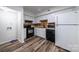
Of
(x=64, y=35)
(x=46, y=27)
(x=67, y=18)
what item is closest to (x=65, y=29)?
(x=64, y=35)

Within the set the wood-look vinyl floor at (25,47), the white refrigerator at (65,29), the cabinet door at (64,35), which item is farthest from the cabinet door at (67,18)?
the wood-look vinyl floor at (25,47)

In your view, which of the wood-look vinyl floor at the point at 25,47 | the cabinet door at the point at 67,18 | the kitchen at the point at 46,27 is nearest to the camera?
the wood-look vinyl floor at the point at 25,47

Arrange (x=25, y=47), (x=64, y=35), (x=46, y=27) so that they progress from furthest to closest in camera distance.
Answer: (x=64, y=35)
(x=46, y=27)
(x=25, y=47)

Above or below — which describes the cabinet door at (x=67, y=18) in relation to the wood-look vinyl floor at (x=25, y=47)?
above

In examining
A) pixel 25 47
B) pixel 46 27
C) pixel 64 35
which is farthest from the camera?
pixel 64 35

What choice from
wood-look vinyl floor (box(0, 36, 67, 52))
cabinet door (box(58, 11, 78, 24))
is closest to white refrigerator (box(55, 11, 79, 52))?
cabinet door (box(58, 11, 78, 24))

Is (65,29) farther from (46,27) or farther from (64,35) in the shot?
(46,27)

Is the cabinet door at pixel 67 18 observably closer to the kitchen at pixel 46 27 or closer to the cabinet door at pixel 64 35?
the kitchen at pixel 46 27

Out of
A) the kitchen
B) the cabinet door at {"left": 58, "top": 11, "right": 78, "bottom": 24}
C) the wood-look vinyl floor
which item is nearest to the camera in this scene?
the wood-look vinyl floor

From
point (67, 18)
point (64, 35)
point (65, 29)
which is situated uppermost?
point (67, 18)

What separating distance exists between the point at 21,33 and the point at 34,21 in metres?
0.58

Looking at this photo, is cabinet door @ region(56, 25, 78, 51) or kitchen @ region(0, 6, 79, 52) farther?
cabinet door @ region(56, 25, 78, 51)

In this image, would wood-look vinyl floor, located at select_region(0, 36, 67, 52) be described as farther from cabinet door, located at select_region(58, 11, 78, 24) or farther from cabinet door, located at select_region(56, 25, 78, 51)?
cabinet door, located at select_region(58, 11, 78, 24)
